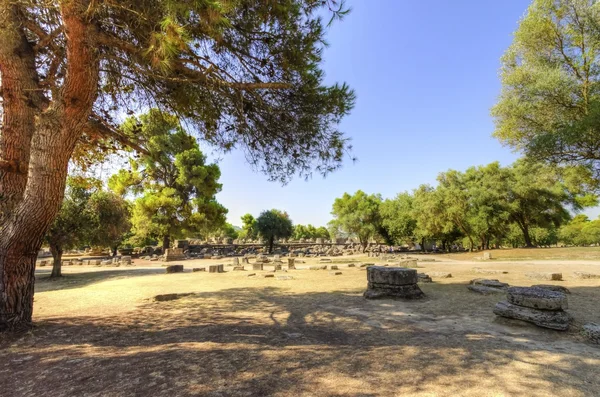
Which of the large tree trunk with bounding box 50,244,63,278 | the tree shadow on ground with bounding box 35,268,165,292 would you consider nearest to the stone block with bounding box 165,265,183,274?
the tree shadow on ground with bounding box 35,268,165,292

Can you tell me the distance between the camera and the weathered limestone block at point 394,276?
24.1 ft

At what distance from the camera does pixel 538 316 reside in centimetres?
463

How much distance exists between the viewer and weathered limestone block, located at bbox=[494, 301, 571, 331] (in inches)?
176

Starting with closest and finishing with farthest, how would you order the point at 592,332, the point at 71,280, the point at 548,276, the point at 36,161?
the point at 592,332 < the point at 36,161 < the point at 548,276 < the point at 71,280

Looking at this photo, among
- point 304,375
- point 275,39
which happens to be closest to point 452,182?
point 275,39

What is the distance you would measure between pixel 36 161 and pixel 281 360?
4.91 metres

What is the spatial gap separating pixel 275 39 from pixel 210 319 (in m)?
5.80

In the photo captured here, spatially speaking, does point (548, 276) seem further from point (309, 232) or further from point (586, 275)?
point (309, 232)

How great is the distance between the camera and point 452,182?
95.2 feet

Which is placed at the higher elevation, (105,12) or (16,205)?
(105,12)

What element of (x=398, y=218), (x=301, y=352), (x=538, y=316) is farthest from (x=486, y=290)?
(x=398, y=218)

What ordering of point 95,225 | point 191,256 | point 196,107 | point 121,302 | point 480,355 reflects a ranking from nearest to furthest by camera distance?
point 480,355 → point 196,107 → point 121,302 → point 95,225 → point 191,256

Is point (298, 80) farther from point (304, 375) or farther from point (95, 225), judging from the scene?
point (95, 225)

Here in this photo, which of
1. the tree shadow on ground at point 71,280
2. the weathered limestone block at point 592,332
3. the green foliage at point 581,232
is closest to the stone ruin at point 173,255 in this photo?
the tree shadow on ground at point 71,280
